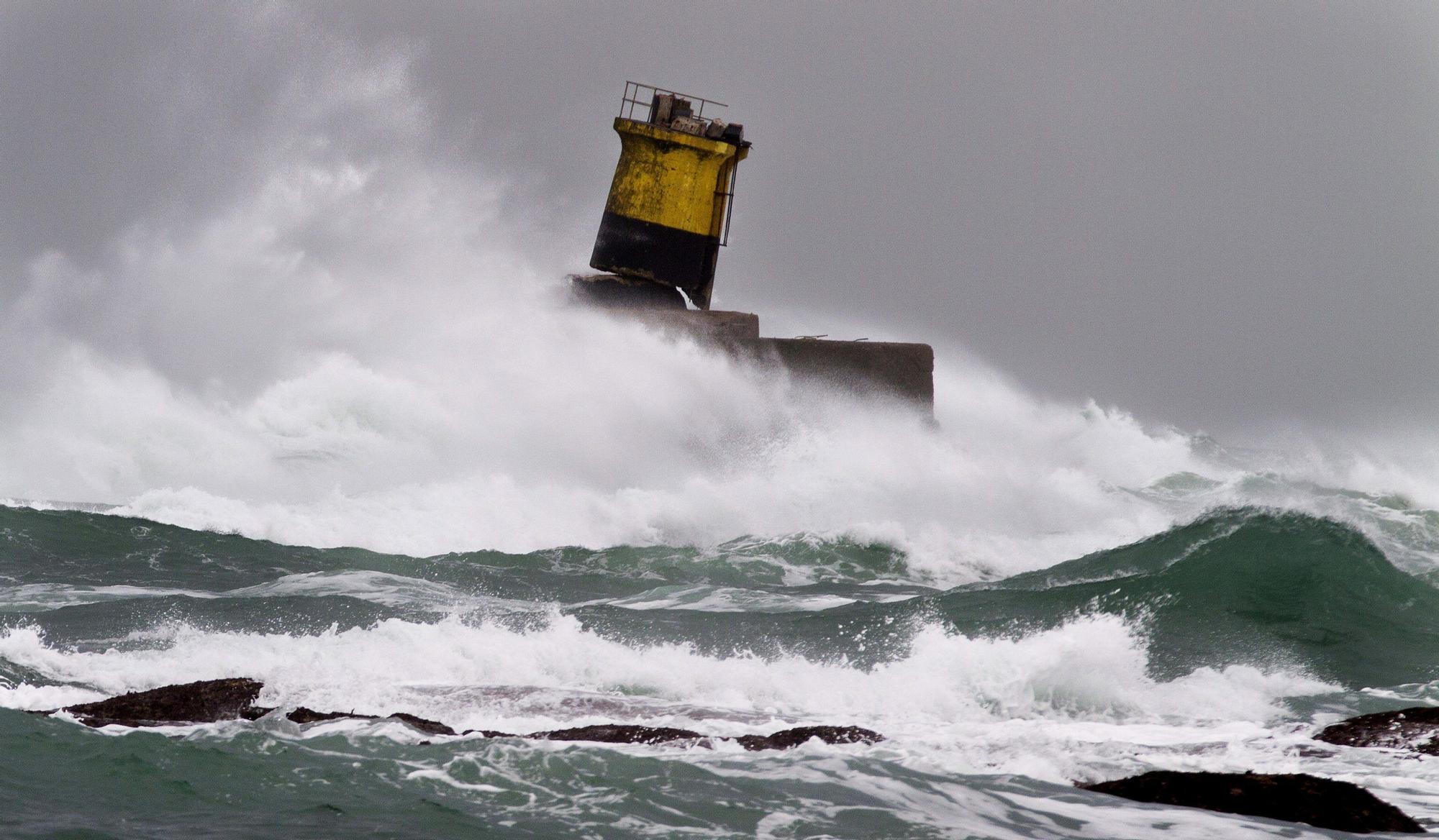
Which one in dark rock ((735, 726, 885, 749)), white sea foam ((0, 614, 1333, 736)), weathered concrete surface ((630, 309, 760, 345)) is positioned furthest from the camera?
weathered concrete surface ((630, 309, 760, 345))

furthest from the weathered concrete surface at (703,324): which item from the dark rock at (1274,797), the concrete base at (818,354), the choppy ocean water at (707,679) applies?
the dark rock at (1274,797)

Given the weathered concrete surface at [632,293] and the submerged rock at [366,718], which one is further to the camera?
the weathered concrete surface at [632,293]

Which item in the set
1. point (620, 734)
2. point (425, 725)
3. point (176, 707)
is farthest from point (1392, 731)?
point (176, 707)

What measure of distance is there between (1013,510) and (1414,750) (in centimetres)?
1084

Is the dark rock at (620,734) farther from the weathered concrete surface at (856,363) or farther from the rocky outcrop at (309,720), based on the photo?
the weathered concrete surface at (856,363)

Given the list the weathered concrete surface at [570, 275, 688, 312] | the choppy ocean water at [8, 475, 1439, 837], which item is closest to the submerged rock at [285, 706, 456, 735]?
the choppy ocean water at [8, 475, 1439, 837]

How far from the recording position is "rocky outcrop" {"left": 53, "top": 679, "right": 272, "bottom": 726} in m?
5.32

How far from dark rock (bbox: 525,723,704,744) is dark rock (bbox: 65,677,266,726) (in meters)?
1.41

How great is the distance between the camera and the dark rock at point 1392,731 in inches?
204

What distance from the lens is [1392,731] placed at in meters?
5.37

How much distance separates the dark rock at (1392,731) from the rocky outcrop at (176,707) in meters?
4.88

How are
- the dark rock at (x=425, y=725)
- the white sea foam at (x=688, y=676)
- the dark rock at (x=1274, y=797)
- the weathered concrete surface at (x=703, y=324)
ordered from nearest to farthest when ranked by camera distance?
the dark rock at (x=1274, y=797)
the dark rock at (x=425, y=725)
the white sea foam at (x=688, y=676)
the weathered concrete surface at (x=703, y=324)

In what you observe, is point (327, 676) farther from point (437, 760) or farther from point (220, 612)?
point (220, 612)

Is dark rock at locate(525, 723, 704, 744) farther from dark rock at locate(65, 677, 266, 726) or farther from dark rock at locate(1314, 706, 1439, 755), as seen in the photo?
dark rock at locate(1314, 706, 1439, 755)
